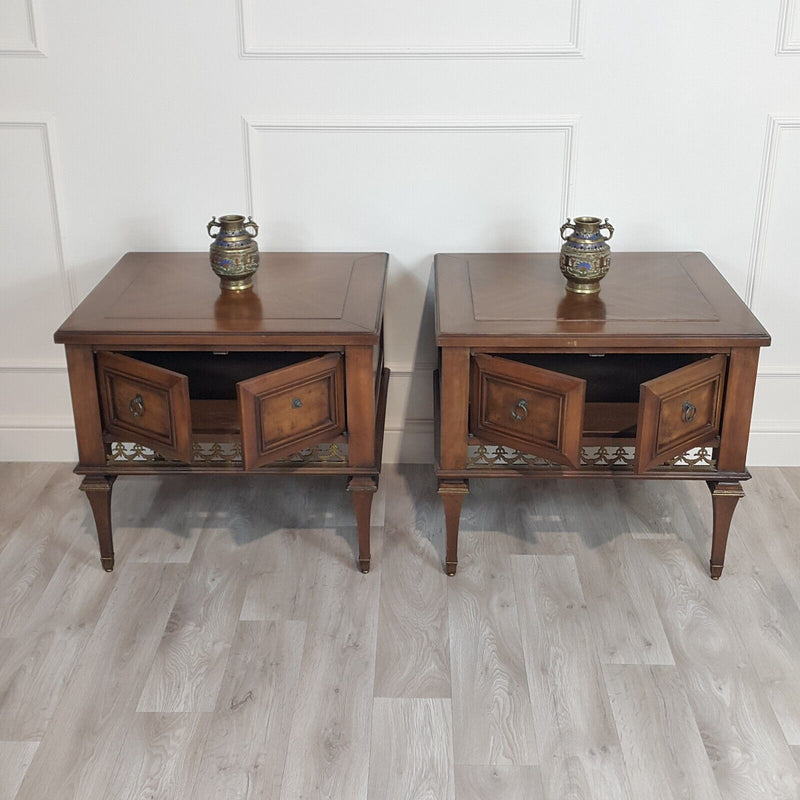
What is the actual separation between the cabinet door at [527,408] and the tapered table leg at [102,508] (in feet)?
2.43

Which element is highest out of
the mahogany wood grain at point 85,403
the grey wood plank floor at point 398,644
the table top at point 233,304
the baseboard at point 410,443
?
the table top at point 233,304

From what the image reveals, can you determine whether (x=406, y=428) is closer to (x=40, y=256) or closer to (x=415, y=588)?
(x=415, y=588)

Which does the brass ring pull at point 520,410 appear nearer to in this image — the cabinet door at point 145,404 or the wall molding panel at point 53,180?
the cabinet door at point 145,404

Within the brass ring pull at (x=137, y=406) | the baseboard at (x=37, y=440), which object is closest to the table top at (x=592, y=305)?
the brass ring pull at (x=137, y=406)

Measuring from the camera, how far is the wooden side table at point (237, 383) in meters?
1.93

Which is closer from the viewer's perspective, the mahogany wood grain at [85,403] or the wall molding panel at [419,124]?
the mahogany wood grain at [85,403]

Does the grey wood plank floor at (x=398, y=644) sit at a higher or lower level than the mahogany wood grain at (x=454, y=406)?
lower

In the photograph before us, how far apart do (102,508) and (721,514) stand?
4.06ft

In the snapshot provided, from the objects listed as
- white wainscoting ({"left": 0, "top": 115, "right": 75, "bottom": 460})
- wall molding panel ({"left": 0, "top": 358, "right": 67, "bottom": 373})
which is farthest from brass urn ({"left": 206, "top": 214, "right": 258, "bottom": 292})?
wall molding panel ({"left": 0, "top": 358, "right": 67, "bottom": 373})

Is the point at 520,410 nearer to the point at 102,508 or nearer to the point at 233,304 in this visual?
the point at 233,304

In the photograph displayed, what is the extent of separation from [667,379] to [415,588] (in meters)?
0.65

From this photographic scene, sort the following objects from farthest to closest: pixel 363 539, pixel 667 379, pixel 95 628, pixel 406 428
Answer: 1. pixel 406 428
2. pixel 363 539
3. pixel 95 628
4. pixel 667 379

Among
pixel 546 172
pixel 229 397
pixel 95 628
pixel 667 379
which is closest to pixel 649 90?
pixel 546 172

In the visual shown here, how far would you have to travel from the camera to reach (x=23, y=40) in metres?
2.22
